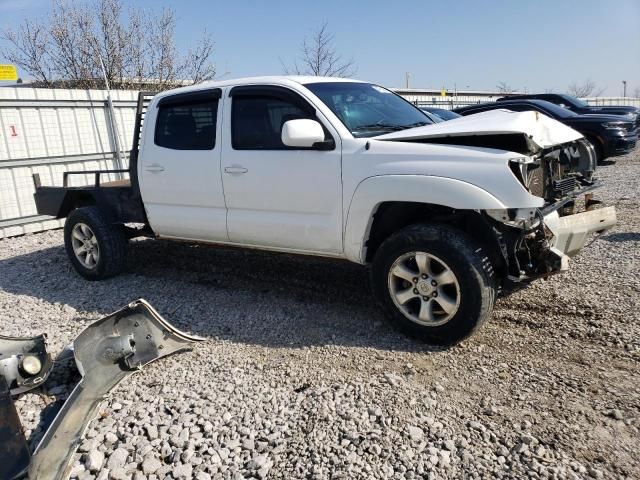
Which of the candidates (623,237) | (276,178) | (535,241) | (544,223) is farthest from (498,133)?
(623,237)

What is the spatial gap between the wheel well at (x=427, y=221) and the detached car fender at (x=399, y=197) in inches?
4.0

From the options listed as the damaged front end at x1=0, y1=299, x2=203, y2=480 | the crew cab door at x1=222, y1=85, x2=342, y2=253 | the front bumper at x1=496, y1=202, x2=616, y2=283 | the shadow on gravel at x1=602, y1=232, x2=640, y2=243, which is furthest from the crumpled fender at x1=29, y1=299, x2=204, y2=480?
the shadow on gravel at x1=602, y1=232, x2=640, y2=243

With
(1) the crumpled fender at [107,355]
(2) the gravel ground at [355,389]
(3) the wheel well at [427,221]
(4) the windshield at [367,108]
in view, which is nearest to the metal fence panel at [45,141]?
(2) the gravel ground at [355,389]

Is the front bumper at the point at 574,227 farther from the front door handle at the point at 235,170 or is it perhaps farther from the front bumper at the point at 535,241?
the front door handle at the point at 235,170

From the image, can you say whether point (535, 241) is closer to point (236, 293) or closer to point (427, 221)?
point (427, 221)

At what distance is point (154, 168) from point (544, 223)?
3476mm

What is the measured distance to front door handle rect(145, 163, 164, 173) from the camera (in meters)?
4.92

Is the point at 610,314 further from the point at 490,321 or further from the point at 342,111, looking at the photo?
the point at 342,111

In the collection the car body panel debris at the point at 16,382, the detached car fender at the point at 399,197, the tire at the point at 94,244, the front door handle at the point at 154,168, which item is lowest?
the car body panel debris at the point at 16,382

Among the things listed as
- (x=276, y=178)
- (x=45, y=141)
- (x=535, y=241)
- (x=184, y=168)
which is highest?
(x=45, y=141)

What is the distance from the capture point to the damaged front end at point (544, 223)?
3307mm

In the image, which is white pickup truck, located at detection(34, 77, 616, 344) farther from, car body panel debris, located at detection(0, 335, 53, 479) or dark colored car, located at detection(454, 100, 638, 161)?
dark colored car, located at detection(454, 100, 638, 161)

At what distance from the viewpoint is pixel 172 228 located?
5.03 meters

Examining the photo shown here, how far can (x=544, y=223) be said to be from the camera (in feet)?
11.1
